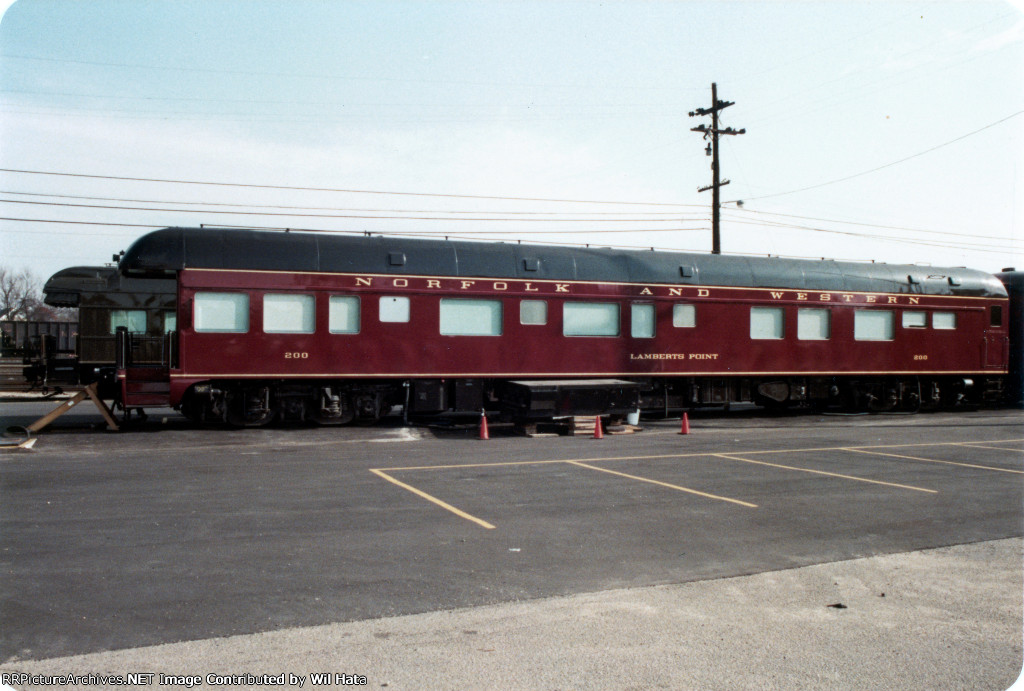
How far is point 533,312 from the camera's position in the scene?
19203 millimetres

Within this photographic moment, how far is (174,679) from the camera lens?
4551mm

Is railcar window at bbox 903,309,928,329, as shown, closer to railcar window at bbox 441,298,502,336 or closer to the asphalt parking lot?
the asphalt parking lot

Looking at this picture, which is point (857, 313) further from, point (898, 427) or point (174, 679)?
point (174, 679)

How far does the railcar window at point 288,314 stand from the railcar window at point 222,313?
0.44 meters

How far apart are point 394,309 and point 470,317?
181 centimetres

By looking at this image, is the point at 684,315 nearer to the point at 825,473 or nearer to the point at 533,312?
the point at 533,312

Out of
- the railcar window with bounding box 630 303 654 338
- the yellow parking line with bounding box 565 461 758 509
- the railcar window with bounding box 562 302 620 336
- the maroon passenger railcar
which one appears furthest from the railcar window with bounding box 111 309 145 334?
the yellow parking line with bounding box 565 461 758 509

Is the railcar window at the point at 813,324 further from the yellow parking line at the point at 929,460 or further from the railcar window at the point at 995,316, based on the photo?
the yellow parking line at the point at 929,460

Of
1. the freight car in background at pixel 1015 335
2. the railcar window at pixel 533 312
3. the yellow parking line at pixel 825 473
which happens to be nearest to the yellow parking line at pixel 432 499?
the yellow parking line at pixel 825 473

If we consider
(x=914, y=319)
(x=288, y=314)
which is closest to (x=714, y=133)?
(x=914, y=319)

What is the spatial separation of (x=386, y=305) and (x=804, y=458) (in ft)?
31.3

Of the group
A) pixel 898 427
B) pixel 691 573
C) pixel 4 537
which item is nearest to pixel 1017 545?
pixel 691 573

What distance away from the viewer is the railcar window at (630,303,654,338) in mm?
20188

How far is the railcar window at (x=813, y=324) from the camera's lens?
2212 cm
